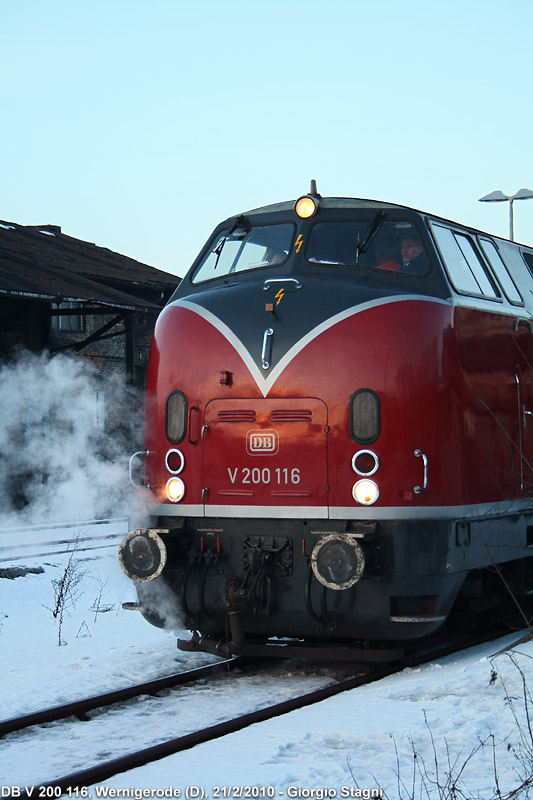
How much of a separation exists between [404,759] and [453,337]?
2.96 meters

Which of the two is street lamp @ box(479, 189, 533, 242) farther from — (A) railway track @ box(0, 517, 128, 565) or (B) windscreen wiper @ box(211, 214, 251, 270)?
(B) windscreen wiper @ box(211, 214, 251, 270)

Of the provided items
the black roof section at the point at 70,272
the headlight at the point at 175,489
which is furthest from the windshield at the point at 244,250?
the black roof section at the point at 70,272

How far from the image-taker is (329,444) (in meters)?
6.81

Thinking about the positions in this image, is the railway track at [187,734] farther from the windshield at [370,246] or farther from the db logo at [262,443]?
the windshield at [370,246]

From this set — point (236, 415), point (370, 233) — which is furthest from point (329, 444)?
point (370, 233)

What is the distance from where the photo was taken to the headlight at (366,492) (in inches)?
263

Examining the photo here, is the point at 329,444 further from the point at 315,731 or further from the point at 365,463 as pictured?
the point at 315,731

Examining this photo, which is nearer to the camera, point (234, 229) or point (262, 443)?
point (262, 443)

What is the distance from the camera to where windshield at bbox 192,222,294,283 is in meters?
7.86

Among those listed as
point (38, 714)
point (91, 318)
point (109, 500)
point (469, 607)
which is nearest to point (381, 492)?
point (469, 607)

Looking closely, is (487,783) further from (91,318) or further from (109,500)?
(91,318)

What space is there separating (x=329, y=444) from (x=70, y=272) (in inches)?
638

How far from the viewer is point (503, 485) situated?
7812 mm

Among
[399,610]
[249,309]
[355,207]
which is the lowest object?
[399,610]
